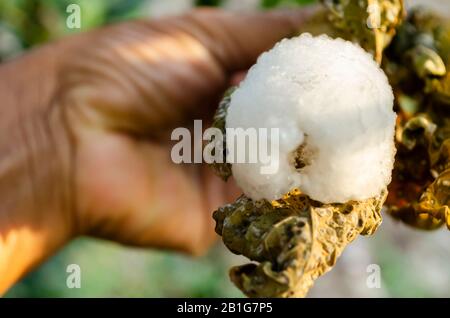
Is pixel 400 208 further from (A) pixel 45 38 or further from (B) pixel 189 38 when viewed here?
(A) pixel 45 38

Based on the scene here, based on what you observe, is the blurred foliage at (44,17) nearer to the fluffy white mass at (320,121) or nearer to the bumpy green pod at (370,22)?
the bumpy green pod at (370,22)

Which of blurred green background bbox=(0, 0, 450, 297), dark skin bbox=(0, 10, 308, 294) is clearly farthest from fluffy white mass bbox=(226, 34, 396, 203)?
blurred green background bbox=(0, 0, 450, 297)
